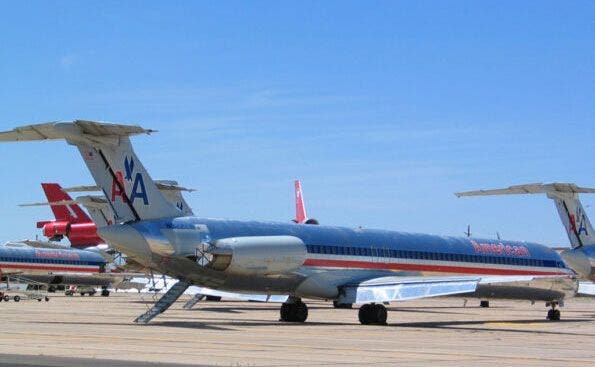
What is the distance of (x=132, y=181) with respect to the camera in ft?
93.8

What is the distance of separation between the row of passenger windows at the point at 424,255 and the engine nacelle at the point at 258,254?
1713 millimetres

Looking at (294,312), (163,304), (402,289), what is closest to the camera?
(163,304)

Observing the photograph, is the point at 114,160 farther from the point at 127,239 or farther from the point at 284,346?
the point at 284,346

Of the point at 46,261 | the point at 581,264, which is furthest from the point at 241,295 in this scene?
the point at 46,261

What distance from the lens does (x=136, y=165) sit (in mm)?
28719

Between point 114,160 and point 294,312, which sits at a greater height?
point 114,160

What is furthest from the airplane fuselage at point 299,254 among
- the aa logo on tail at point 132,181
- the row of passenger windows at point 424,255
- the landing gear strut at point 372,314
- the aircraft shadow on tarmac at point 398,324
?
the landing gear strut at point 372,314

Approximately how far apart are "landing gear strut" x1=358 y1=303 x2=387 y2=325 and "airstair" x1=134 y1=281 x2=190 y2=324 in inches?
239

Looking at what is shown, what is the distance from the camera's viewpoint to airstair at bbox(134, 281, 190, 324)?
94.9 feet

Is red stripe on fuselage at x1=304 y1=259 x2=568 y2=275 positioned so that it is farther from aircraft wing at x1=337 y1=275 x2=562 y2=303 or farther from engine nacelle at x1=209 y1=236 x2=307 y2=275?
engine nacelle at x1=209 y1=236 x2=307 y2=275

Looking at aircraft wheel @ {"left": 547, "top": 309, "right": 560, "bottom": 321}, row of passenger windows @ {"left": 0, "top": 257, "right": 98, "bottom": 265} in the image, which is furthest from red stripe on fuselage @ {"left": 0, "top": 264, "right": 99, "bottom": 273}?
aircraft wheel @ {"left": 547, "top": 309, "right": 560, "bottom": 321}

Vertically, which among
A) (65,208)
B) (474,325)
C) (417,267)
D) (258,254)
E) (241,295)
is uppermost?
A: (65,208)

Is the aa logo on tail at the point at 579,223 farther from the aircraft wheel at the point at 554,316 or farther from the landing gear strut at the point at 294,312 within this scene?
the landing gear strut at the point at 294,312

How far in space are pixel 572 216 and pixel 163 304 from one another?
62.4 ft
